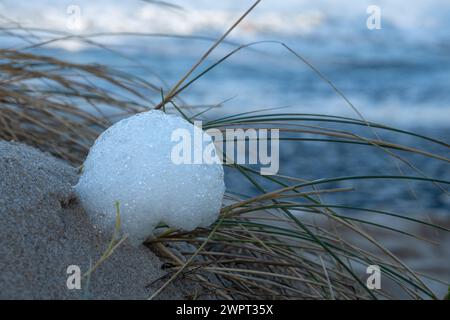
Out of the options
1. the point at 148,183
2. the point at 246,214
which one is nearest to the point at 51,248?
the point at 148,183

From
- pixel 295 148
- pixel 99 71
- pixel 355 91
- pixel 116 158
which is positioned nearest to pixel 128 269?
pixel 116 158

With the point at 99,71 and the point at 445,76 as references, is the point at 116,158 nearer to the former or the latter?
the point at 99,71

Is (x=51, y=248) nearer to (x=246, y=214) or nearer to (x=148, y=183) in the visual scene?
(x=148, y=183)

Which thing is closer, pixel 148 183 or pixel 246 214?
pixel 148 183

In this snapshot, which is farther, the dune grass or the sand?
the dune grass
